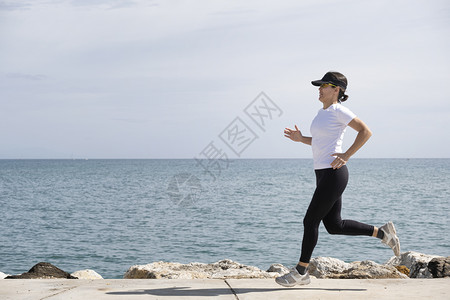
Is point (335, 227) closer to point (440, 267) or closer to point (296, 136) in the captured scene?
point (296, 136)

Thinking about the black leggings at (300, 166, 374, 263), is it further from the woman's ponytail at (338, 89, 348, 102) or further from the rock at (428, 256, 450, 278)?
the rock at (428, 256, 450, 278)

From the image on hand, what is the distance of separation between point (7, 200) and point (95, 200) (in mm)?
7096

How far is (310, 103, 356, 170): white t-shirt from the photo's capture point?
4.83 m

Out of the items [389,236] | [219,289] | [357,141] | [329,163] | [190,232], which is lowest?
[190,232]

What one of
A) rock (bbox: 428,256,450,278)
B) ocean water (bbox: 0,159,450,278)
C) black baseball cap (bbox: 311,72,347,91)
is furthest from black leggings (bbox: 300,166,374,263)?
ocean water (bbox: 0,159,450,278)

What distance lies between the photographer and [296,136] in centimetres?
548

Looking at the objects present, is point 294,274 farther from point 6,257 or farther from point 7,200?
point 7,200

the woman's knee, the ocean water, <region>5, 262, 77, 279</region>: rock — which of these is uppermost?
the woman's knee

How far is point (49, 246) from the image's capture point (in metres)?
19.0

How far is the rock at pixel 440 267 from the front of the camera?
603 cm

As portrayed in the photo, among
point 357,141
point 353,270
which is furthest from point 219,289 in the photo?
point 353,270

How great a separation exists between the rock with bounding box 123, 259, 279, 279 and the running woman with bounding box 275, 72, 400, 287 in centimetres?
172

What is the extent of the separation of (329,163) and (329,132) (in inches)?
10.9

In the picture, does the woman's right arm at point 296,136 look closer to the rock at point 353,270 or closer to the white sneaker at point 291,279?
the white sneaker at point 291,279
